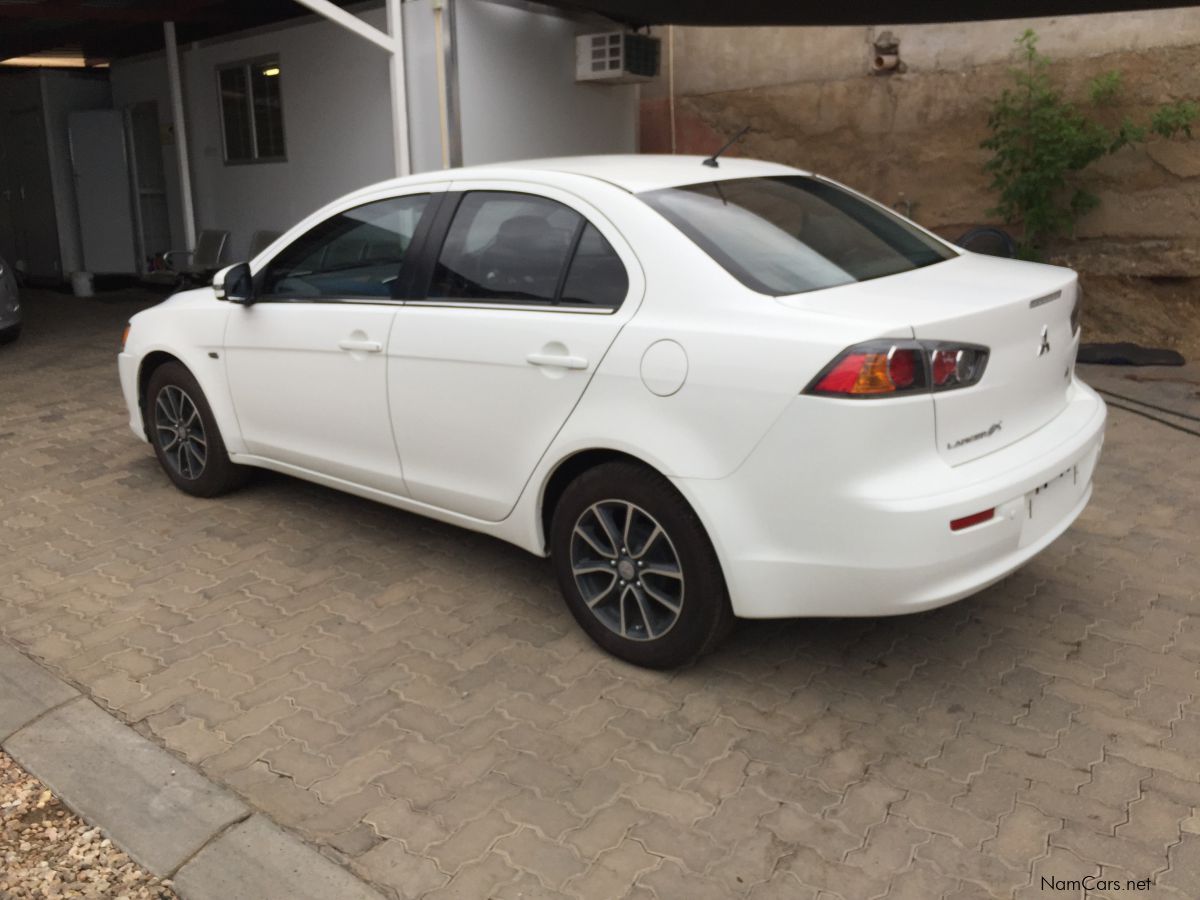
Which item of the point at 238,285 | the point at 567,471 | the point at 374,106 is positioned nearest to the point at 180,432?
the point at 238,285

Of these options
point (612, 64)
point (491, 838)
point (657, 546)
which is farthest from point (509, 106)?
point (491, 838)

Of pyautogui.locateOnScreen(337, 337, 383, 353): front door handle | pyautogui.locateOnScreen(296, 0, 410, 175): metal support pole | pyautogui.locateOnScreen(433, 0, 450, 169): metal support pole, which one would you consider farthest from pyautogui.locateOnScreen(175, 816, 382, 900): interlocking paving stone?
pyautogui.locateOnScreen(433, 0, 450, 169): metal support pole

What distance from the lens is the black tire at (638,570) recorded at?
10.7 feet

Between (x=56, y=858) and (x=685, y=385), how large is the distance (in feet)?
6.93

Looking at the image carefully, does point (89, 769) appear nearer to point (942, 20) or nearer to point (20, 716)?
point (20, 716)

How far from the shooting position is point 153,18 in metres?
10.5

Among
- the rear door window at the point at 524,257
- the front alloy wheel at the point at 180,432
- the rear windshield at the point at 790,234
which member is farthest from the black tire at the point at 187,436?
the rear windshield at the point at 790,234

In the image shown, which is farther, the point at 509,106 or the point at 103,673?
the point at 509,106

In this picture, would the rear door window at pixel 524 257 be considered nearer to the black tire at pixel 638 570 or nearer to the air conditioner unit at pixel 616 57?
the black tire at pixel 638 570

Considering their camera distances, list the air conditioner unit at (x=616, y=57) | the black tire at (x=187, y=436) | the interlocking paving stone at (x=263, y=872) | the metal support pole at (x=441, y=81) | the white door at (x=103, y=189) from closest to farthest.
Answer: the interlocking paving stone at (x=263, y=872), the black tire at (x=187, y=436), the metal support pole at (x=441, y=81), the air conditioner unit at (x=616, y=57), the white door at (x=103, y=189)

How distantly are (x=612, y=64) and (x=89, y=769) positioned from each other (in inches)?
322

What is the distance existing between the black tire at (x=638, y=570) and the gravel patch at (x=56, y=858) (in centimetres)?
155

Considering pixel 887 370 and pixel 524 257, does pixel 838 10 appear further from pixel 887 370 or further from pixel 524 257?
pixel 887 370

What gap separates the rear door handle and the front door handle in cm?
80
